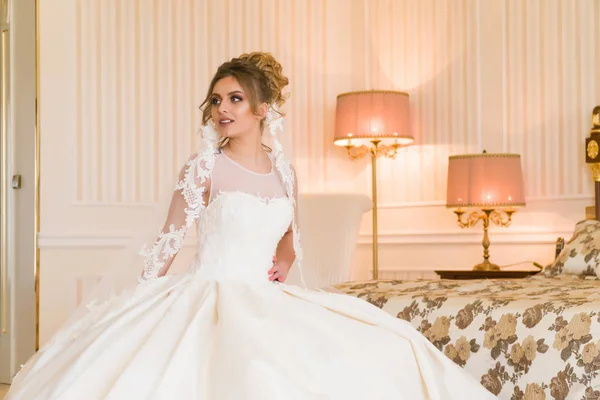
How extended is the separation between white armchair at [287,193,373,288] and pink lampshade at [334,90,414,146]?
70 centimetres

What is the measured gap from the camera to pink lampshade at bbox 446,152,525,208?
4688 millimetres

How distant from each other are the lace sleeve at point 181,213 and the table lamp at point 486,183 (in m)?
2.63

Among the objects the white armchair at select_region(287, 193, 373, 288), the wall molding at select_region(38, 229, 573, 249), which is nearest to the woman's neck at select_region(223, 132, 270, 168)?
the white armchair at select_region(287, 193, 373, 288)

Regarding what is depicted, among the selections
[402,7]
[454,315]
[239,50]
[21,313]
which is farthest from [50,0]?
[454,315]

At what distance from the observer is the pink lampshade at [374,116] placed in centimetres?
511

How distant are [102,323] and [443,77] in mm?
3756

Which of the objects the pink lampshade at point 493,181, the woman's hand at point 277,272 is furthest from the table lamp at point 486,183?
the woman's hand at point 277,272

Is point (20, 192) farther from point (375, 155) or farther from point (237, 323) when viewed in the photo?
point (237, 323)

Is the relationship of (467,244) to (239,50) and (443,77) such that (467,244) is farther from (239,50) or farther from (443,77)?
(239,50)

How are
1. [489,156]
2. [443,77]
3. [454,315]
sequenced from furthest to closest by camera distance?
[443,77] → [489,156] → [454,315]

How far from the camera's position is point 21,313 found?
497cm

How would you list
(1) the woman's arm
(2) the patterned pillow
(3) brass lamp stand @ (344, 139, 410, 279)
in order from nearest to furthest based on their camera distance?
(1) the woman's arm, (2) the patterned pillow, (3) brass lamp stand @ (344, 139, 410, 279)

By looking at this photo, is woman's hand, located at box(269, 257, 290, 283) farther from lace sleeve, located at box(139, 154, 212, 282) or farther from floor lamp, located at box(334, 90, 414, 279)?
floor lamp, located at box(334, 90, 414, 279)

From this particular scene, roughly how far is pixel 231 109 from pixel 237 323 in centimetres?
72
